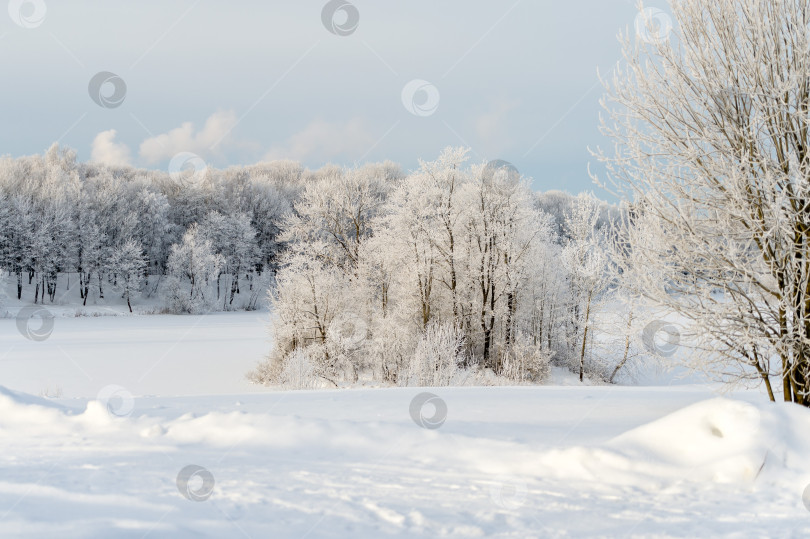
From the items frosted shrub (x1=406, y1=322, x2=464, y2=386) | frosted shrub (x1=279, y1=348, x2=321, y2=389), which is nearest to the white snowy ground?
frosted shrub (x1=406, y1=322, x2=464, y2=386)

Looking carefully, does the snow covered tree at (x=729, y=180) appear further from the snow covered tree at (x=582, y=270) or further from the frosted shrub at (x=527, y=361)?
the snow covered tree at (x=582, y=270)

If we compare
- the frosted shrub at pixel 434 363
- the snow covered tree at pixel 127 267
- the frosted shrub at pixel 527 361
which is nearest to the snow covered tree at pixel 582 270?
the frosted shrub at pixel 527 361

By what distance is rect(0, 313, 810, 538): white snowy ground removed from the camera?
4.86m

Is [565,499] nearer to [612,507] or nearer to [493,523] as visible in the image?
[612,507]

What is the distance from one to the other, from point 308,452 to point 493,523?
2.58 meters

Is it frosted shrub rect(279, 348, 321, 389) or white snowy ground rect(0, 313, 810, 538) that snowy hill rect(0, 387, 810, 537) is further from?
frosted shrub rect(279, 348, 321, 389)

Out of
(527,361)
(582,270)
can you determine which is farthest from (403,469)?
(582,270)

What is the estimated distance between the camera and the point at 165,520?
15.2ft

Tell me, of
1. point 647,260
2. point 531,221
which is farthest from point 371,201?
point 647,260

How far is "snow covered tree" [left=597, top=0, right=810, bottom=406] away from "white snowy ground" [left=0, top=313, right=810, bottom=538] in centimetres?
135

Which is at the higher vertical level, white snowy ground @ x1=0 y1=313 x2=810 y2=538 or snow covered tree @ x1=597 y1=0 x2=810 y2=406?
snow covered tree @ x1=597 y1=0 x2=810 y2=406

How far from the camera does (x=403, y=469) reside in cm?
616

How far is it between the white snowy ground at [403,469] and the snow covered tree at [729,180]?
1.35 metres

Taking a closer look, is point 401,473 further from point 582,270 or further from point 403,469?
point 582,270
